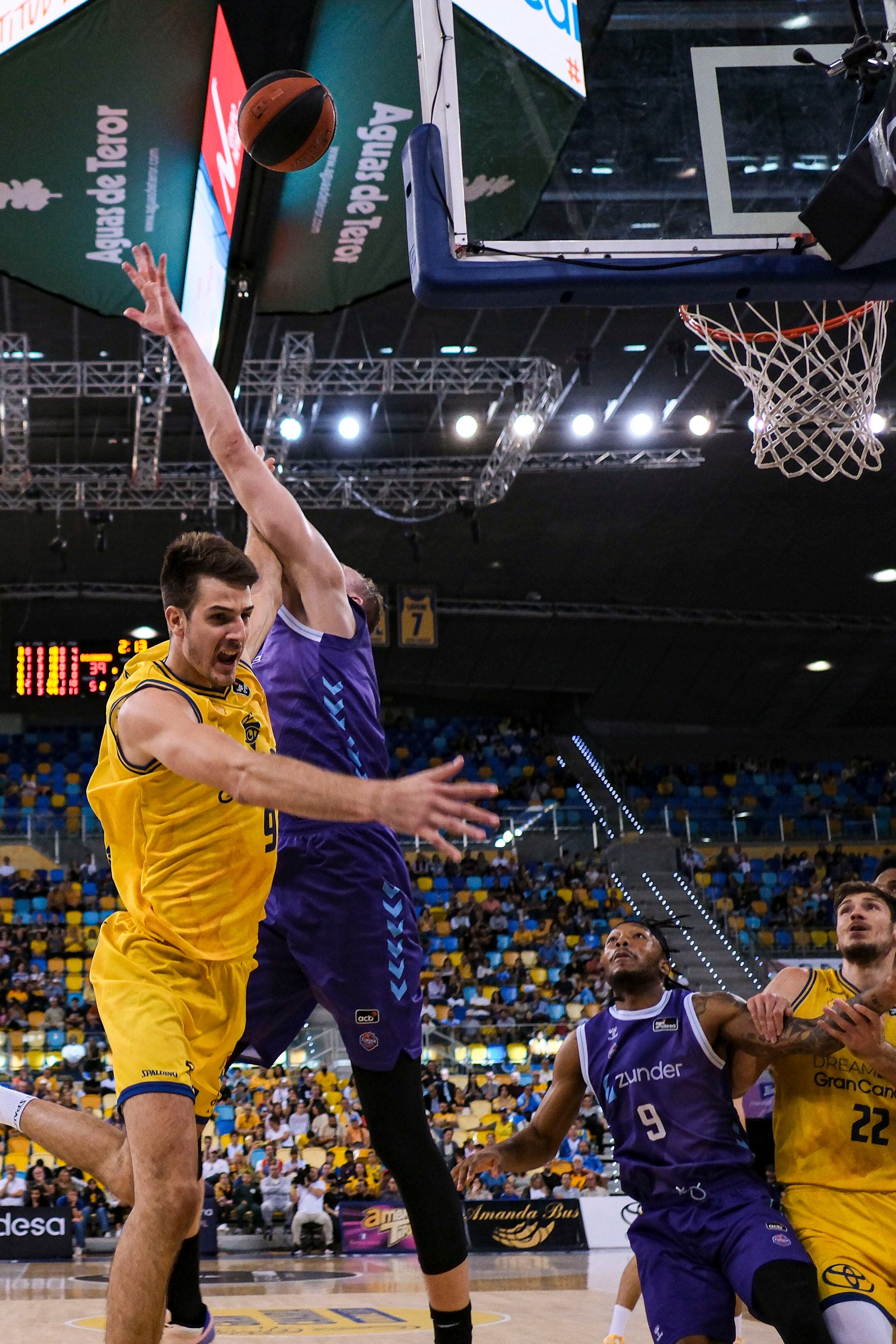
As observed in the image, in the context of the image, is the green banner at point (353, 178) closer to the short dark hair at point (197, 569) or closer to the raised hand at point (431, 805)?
the short dark hair at point (197, 569)

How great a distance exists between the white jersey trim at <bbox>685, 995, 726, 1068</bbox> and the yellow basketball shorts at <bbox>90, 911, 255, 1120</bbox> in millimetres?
1653

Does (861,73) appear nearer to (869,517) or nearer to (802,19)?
(802,19)

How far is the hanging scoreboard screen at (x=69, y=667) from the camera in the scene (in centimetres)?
2028

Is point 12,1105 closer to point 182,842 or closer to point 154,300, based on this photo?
point 182,842

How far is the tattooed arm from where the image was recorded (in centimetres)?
424

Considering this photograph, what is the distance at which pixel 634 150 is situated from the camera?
546cm

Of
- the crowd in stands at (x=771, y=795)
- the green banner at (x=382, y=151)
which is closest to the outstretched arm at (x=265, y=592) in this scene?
the green banner at (x=382, y=151)

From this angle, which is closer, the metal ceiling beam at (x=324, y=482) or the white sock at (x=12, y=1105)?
the white sock at (x=12, y=1105)

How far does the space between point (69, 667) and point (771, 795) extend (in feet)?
48.4

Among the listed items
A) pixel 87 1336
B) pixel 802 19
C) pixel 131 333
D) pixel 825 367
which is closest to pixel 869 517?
pixel 131 333

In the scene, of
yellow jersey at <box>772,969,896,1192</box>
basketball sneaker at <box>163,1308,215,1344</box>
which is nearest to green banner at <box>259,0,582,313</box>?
yellow jersey at <box>772,969,896,1192</box>

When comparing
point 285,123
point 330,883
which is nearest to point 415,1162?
point 330,883

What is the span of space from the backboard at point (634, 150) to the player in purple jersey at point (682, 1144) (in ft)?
8.13

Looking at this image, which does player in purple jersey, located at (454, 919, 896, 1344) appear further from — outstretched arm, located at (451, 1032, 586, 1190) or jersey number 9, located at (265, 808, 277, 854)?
jersey number 9, located at (265, 808, 277, 854)
